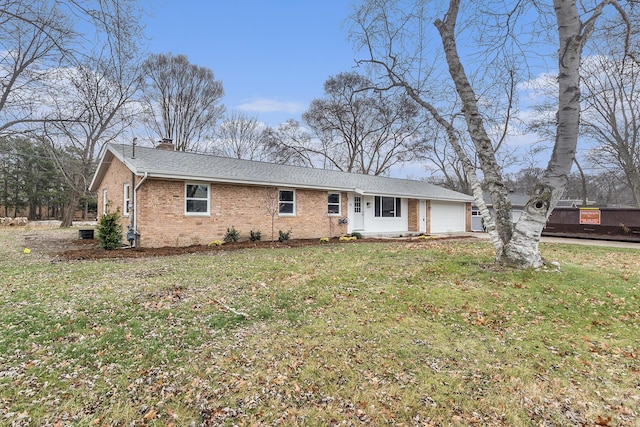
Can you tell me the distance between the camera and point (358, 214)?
701 inches

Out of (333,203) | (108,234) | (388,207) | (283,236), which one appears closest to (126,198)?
(108,234)

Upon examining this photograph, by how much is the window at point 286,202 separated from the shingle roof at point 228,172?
1.88 ft

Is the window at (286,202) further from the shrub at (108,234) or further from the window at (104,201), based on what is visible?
the window at (104,201)

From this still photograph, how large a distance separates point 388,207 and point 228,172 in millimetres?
9866

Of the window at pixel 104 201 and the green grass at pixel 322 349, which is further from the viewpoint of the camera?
the window at pixel 104 201

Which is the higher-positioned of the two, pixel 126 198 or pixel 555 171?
pixel 555 171

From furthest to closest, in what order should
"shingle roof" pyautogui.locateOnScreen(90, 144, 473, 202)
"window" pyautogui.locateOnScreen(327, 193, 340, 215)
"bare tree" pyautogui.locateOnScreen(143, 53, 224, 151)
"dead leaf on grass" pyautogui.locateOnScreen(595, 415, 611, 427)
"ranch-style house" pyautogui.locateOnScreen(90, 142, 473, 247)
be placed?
"bare tree" pyautogui.locateOnScreen(143, 53, 224, 151) < "window" pyautogui.locateOnScreen(327, 193, 340, 215) < "shingle roof" pyautogui.locateOnScreen(90, 144, 473, 202) < "ranch-style house" pyautogui.locateOnScreen(90, 142, 473, 247) < "dead leaf on grass" pyautogui.locateOnScreen(595, 415, 611, 427)

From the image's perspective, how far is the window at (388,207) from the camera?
18750 mm

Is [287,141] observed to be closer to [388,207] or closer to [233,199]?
[388,207]

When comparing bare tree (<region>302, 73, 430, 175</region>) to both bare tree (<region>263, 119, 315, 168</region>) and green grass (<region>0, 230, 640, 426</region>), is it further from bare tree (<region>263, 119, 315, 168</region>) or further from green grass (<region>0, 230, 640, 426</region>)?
green grass (<region>0, 230, 640, 426</region>)

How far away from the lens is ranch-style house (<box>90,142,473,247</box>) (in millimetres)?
11344

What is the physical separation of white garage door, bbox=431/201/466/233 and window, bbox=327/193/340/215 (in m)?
8.09

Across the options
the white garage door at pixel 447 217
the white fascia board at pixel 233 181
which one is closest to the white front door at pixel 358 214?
the white fascia board at pixel 233 181

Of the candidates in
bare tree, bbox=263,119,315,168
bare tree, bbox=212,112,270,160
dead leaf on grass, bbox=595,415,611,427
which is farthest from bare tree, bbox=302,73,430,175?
dead leaf on grass, bbox=595,415,611,427
